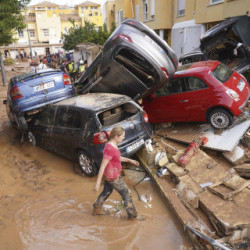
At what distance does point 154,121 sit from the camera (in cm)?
782

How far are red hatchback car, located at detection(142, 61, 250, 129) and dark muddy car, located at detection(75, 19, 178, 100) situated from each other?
0.53 m

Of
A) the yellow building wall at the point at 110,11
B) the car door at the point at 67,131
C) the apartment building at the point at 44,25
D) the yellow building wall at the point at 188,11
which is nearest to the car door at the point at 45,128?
the car door at the point at 67,131

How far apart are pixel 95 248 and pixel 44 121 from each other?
4241 millimetres

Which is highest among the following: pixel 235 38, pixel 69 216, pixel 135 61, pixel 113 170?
pixel 235 38

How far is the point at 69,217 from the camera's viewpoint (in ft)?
15.0

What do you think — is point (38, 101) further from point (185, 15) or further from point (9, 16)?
point (185, 15)

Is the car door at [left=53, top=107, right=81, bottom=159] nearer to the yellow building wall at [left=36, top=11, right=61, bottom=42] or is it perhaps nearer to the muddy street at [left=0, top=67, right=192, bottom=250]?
the muddy street at [left=0, top=67, right=192, bottom=250]

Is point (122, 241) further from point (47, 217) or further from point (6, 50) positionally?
point (6, 50)

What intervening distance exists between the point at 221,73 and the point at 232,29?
3.45 meters

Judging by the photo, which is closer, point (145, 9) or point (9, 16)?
point (9, 16)

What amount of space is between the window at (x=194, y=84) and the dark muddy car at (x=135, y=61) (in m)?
0.50

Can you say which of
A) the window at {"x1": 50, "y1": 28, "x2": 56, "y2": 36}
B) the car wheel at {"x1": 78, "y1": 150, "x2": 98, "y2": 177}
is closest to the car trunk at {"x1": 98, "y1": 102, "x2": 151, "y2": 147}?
the car wheel at {"x1": 78, "y1": 150, "x2": 98, "y2": 177}

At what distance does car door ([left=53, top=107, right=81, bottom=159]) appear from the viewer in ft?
19.3

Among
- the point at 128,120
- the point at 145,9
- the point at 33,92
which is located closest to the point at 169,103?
the point at 128,120
